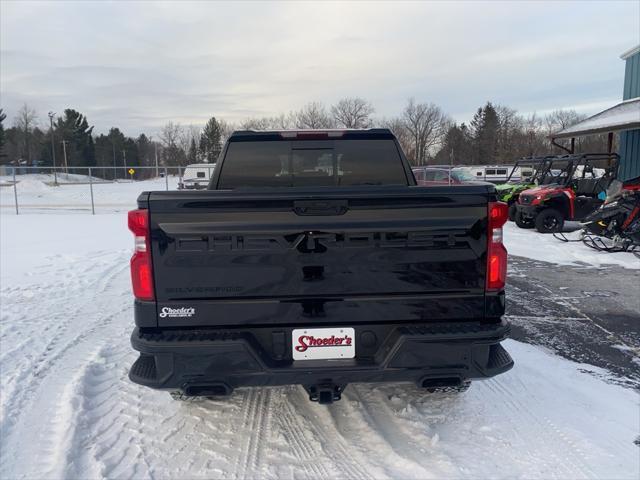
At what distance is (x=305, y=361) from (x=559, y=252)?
9.53m

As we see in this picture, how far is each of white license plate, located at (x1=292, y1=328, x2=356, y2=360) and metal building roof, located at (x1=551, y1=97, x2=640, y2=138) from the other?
46.7ft

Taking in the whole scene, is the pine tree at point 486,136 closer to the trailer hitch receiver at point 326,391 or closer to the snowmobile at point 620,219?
the snowmobile at point 620,219

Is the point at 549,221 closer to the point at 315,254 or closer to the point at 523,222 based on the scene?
the point at 523,222

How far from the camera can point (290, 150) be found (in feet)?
13.4

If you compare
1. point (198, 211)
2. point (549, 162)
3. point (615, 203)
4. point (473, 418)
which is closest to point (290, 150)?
point (198, 211)

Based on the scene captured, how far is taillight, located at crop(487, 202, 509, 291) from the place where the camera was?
274 cm

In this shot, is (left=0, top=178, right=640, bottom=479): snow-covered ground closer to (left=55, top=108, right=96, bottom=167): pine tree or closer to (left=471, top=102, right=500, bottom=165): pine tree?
(left=471, top=102, right=500, bottom=165): pine tree

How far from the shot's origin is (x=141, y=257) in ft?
8.67

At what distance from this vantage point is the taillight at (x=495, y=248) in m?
2.74

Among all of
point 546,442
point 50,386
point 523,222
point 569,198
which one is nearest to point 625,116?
point 569,198

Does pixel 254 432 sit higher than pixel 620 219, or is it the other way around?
pixel 620 219

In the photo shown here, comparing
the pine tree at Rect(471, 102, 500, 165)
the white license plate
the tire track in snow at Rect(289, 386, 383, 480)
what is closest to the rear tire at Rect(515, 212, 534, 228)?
the tire track in snow at Rect(289, 386, 383, 480)

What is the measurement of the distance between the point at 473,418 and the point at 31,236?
1306 centimetres

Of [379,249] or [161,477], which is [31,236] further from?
[379,249]
